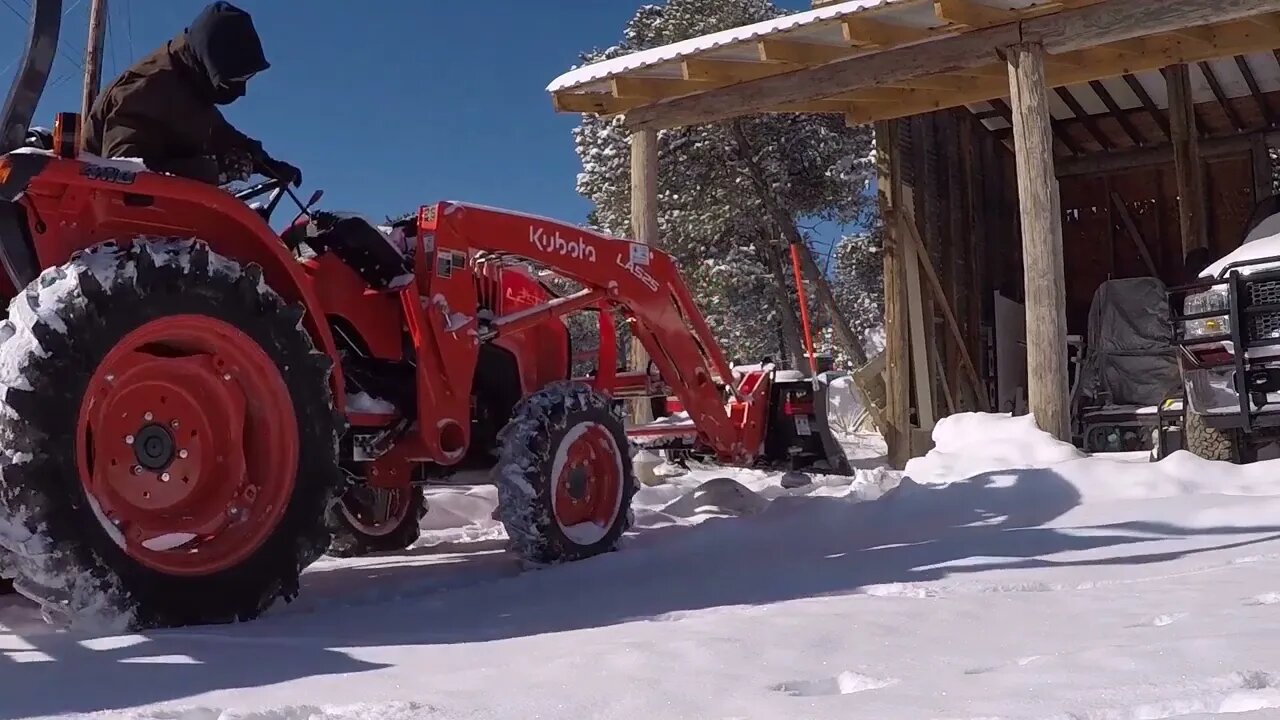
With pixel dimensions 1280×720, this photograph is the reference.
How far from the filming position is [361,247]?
4.70 metres

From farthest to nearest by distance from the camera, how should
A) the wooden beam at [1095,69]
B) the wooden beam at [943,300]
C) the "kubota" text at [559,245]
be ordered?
the wooden beam at [943,300]
the wooden beam at [1095,69]
the "kubota" text at [559,245]

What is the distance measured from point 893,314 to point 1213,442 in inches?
164

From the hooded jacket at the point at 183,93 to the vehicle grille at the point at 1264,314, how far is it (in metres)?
5.64

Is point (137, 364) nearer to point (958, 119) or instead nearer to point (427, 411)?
point (427, 411)

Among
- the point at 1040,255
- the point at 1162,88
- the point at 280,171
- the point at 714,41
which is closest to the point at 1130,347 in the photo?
the point at 1162,88

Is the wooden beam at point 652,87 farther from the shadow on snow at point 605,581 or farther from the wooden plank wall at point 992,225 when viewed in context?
the shadow on snow at point 605,581

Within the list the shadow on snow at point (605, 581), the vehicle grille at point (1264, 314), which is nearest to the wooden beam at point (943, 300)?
the vehicle grille at point (1264, 314)

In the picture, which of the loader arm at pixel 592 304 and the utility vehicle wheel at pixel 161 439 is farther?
the loader arm at pixel 592 304

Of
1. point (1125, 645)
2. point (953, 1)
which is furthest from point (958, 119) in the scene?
point (1125, 645)

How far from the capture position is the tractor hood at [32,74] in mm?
3301

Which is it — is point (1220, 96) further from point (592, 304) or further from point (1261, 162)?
point (592, 304)

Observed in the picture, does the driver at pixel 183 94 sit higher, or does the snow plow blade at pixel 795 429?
the driver at pixel 183 94

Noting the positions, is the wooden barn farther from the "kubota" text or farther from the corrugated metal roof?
the "kubota" text

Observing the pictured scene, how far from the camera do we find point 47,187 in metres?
3.39
